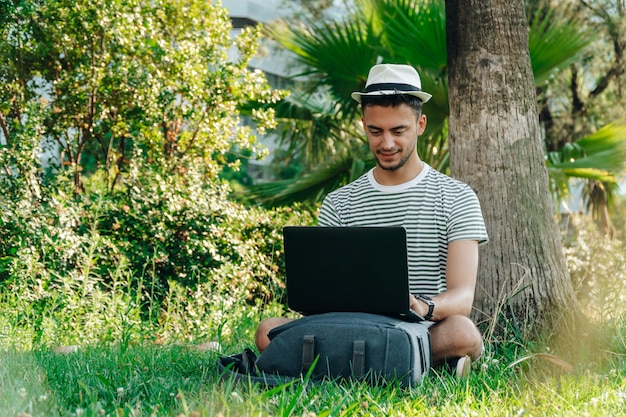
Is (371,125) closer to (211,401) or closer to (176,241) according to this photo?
(211,401)

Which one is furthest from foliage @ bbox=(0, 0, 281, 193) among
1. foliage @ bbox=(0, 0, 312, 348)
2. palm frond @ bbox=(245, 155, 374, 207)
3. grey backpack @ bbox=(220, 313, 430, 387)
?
grey backpack @ bbox=(220, 313, 430, 387)

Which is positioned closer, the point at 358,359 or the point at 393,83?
the point at 358,359

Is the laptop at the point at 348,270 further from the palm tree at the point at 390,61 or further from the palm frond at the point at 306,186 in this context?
the palm frond at the point at 306,186

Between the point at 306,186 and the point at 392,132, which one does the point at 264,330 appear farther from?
the point at 306,186

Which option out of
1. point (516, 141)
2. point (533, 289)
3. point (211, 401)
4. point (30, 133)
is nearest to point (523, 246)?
point (533, 289)

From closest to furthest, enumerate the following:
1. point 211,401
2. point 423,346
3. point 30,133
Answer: point 211,401 < point 423,346 < point 30,133

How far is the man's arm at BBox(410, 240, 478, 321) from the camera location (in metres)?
3.43

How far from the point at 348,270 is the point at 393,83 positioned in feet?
3.22

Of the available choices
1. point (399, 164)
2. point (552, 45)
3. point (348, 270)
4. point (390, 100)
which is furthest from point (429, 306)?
point (552, 45)

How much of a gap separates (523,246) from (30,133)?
396 centimetres

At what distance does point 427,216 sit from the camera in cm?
374

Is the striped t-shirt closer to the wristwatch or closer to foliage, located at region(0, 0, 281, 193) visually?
the wristwatch

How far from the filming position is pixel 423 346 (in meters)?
3.21

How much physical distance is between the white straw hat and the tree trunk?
1.21m
